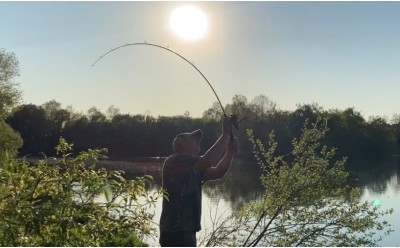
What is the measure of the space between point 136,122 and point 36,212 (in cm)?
5955

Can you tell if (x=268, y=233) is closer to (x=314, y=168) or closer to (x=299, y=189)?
(x=299, y=189)

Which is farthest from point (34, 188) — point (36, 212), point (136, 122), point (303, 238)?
point (136, 122)

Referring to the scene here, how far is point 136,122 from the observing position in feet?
203

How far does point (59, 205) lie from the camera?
2623 millimetres

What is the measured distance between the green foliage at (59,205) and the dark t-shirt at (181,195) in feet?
5.00

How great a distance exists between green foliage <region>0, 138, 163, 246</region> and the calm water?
12.8m

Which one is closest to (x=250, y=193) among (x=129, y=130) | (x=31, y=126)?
(x=129, y=130)

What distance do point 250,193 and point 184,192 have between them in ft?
72.9

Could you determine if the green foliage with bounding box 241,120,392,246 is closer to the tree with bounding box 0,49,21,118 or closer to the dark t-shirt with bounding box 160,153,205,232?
the dark t-shirt with bounding box 160,153,205,232

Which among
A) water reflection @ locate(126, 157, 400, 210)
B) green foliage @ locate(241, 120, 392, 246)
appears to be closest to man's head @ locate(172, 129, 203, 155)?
green foliage @ locate(241, 120, 392, 246)

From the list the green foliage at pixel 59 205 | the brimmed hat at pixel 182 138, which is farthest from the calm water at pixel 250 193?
the green foliage at pixel 59 205

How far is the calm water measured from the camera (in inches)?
748

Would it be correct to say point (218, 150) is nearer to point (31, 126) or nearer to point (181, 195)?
point (181, 195)

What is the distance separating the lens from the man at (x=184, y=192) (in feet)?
15.5
